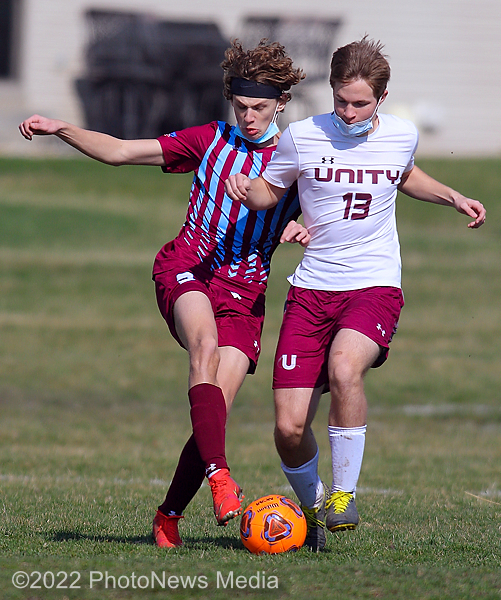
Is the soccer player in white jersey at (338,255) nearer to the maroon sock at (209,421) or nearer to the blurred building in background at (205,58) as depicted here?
the maroon sock at (209,421)

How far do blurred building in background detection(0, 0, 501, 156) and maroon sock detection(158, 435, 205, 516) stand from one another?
2612 centimetres

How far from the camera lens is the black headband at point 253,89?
17.3 feet

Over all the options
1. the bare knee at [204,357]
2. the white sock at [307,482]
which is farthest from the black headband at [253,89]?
the white sock at [307,482]

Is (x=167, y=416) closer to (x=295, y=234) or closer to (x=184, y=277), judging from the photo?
(x=184, y=277)

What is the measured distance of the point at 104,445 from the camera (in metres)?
9.92

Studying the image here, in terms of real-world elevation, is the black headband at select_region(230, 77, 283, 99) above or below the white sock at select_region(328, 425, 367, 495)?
above

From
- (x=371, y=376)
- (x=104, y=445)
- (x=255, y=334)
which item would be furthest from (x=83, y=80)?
(x=255, y=334)

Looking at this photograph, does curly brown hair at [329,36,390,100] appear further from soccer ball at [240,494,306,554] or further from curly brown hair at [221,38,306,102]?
soccer ball at [240,494,306,554]

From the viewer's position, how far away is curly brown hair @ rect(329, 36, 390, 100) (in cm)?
491

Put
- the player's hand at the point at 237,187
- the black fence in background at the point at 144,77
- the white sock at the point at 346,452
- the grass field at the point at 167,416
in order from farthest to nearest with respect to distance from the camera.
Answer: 1. the black fence in background at the point at 144,77
2. the player's hand at the point at 237,187
3. the white sock at the point at 346,452
4. the grass field at the point at 167,416

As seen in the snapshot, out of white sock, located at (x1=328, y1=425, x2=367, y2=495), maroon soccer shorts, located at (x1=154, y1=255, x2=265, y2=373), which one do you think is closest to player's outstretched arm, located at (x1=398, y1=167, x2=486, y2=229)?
maroon soccer shorts, located at (x1=154, y1=255, x2=265, y2=373)

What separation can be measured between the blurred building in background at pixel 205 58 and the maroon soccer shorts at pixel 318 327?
2601 centimetres

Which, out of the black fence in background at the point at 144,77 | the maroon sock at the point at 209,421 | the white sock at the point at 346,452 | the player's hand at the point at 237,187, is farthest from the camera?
the black fence in background at the point at 144,77

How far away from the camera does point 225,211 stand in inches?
216
